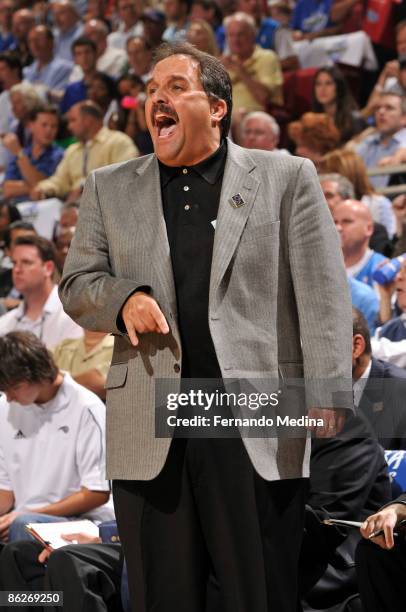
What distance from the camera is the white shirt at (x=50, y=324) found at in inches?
218

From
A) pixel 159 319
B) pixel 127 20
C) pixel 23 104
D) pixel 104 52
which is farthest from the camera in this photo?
pixel 127 20

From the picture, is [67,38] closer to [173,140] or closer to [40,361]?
[40,361]

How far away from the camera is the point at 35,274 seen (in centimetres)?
563

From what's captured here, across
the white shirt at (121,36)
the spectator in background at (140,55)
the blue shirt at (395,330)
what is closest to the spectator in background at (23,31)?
the white shirt at (121,36)

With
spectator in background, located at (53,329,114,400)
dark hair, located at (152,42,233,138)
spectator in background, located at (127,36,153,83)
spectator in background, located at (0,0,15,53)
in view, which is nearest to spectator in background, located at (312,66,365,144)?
spectator in background, located at (127,36,153,83)

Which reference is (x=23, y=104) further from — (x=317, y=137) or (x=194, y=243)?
(x=194, y=243)

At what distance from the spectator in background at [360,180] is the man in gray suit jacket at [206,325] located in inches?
151

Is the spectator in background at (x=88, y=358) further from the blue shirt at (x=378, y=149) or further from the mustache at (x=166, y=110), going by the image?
the mustache at (x=166, y=110)

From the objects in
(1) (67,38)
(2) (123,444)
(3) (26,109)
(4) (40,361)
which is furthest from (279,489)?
(1) (67,38)

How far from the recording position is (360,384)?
3447 millimetres

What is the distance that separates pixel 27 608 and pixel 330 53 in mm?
5980

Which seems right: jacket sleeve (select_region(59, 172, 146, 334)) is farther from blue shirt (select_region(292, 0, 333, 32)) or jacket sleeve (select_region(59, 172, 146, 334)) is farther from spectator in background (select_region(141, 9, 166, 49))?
spectator in background (select_region(141, 9, 166, 49))

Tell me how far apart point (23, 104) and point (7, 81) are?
1.17m

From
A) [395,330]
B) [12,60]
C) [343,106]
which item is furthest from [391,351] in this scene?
[12,60]
